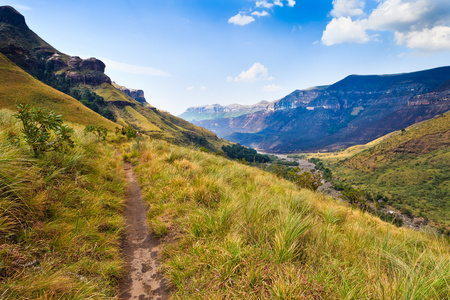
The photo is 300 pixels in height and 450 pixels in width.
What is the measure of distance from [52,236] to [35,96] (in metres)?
99.2

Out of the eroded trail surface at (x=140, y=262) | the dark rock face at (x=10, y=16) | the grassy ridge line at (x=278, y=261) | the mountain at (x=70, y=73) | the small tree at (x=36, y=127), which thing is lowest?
the eroded trail surface at (x=140, y=262)

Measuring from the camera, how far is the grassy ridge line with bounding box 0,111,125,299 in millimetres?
1774

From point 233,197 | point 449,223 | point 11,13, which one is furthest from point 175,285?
point 11,13

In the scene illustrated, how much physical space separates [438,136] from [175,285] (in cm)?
23744

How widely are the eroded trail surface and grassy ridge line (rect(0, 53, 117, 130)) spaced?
243ft

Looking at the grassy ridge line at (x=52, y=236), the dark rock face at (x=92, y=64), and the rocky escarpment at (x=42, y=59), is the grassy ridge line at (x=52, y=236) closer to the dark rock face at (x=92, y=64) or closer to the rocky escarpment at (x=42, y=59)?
the rocky escarpment at (x=42, y=59)

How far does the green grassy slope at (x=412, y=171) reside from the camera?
9112 centimetres

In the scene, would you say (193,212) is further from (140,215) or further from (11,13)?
(11,13)

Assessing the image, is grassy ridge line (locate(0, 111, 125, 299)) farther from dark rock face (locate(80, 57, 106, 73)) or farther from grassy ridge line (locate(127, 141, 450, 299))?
dark rock face (locate(80, 57, 106, 73))

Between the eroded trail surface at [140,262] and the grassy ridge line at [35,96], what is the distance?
73920 mm

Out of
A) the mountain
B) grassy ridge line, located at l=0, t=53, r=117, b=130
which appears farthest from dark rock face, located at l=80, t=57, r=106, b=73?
grassy ridge line, located at l=0, t=53, r=117, b=130

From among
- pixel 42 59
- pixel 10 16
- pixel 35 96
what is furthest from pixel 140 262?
pixel 10 16

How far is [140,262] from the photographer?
293 centimetres

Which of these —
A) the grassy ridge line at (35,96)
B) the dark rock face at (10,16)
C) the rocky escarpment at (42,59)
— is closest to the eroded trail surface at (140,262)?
the grassy ridge line at (35,96)
